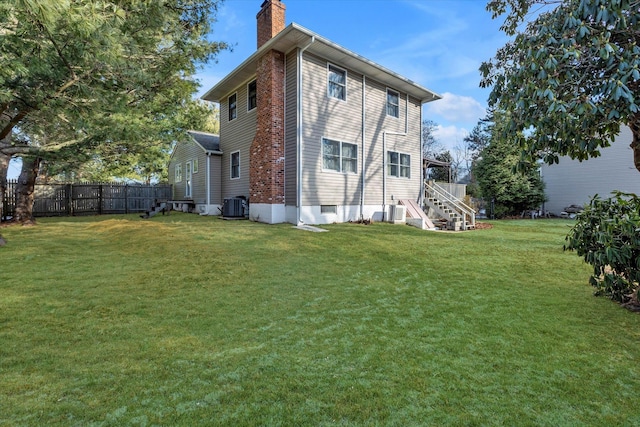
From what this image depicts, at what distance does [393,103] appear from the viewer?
14.7m

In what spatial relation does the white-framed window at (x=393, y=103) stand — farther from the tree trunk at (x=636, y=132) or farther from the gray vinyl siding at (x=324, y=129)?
the tree trunk at (x=636, y=132)

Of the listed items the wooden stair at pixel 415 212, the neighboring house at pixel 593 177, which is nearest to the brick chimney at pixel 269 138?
the wooden stair at pixel 415 212

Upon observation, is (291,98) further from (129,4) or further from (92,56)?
(92,56)

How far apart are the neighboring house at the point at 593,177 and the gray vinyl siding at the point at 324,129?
1395cm

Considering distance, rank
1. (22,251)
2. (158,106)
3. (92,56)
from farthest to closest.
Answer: (158,106) < (22,251) < (92,56)

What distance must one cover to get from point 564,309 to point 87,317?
229 inches

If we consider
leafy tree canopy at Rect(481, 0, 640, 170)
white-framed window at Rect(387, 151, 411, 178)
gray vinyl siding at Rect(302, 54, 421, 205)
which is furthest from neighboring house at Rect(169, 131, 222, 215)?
leafy tree canopy at Rect(481, 0, 640, 170)

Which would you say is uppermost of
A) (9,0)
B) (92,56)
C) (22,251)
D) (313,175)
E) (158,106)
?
(158,106)

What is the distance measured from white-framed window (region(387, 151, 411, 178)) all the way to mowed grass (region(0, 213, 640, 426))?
28.8 ft

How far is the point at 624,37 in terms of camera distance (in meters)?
3.19

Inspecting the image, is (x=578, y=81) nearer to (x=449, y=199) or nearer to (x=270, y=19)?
(x=270, y=19)

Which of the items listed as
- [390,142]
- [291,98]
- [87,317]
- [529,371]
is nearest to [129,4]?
[291,98]

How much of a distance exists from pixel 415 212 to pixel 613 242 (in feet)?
32.9

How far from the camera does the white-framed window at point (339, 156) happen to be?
11991 millimetres
